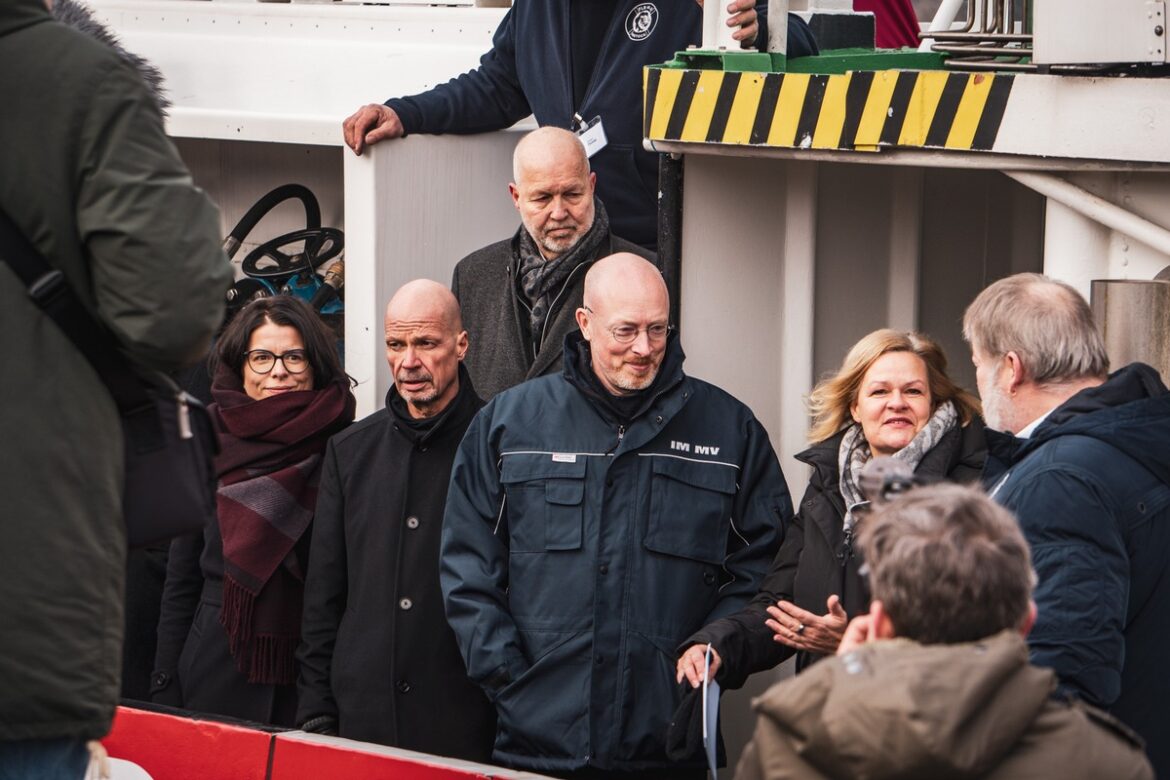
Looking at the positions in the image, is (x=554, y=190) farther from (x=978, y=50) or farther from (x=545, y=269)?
(x=978, y=50)

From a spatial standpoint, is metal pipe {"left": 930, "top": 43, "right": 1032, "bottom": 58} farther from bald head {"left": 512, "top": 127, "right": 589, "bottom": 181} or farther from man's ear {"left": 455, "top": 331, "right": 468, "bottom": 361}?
man's ear {"left": 455, "top": 331, "right": 468, "bottom": 361}

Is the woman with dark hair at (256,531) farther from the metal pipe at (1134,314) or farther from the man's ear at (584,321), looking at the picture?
the metal pipe at (1134,314)

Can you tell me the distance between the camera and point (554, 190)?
15.9 feet

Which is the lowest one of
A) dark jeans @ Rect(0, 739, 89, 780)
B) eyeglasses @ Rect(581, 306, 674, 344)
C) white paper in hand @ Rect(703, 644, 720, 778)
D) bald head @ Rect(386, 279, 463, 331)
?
white paper in hand @ Rect(703, 644, 720, 778)

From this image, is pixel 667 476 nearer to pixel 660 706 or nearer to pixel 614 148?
pixel 660 706

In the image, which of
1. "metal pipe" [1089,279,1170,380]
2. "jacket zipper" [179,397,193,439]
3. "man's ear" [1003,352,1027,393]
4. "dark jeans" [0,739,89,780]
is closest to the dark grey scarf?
"metal pipe" [1089,279,1170,380]

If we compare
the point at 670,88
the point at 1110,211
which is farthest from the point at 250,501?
the point at 1110,211

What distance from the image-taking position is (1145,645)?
3.26m

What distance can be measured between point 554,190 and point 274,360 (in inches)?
34.1

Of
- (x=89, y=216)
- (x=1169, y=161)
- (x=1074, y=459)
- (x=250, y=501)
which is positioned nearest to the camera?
(x=89, y=216)

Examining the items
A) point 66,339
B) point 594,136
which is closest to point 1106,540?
point 66,339

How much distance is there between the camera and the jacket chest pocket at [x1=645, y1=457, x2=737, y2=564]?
4.16m

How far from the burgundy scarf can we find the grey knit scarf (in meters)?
1.39

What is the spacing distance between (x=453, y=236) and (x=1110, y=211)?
8.06 feet
